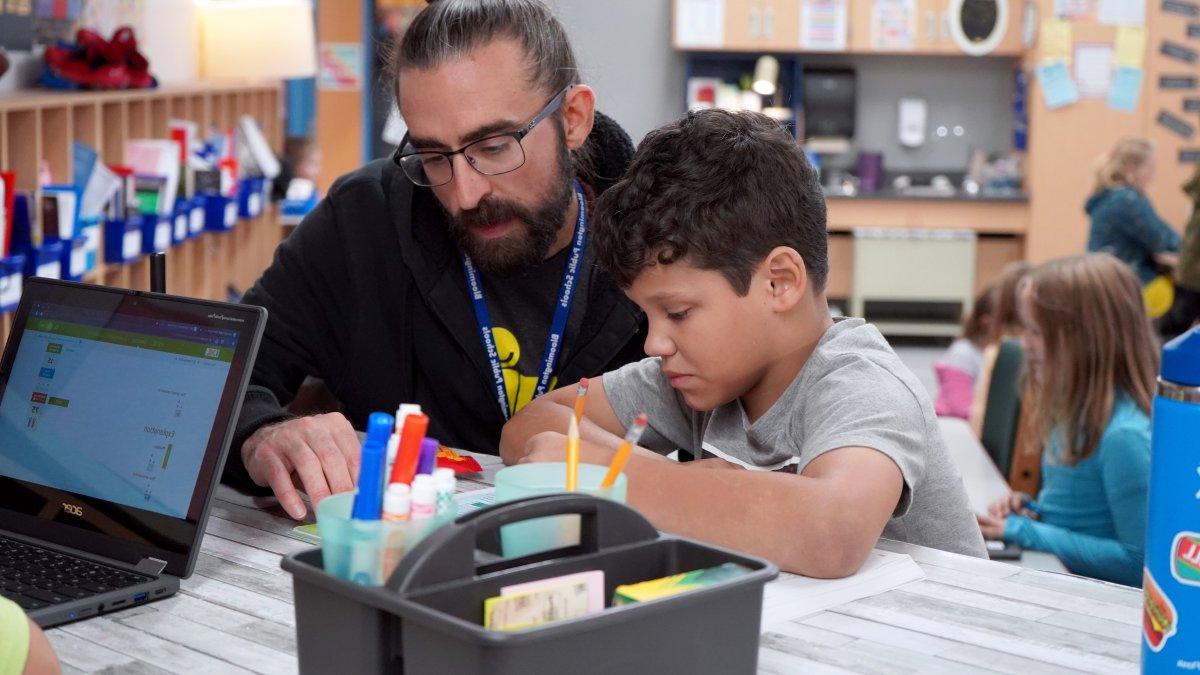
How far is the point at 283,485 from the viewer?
1.46 meters

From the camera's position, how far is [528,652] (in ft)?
2.67

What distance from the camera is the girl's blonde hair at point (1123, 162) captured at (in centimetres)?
720

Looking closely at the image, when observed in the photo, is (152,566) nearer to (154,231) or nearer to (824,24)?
(154,231)

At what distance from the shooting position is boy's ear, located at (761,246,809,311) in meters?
1.48

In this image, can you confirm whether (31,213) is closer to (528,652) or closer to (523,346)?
(523,346)

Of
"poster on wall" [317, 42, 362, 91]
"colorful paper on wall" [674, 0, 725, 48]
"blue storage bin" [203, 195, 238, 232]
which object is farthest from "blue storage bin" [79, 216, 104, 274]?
"colorful paper on wall" [674, 0, 725, 48]

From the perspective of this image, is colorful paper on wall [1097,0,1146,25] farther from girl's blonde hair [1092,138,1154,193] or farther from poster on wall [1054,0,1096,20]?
girl's blonde hair [1092,138,1154,193]

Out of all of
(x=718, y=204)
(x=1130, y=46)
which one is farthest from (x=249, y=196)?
(x=1130, y=46)

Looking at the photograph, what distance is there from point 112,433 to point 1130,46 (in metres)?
7.83

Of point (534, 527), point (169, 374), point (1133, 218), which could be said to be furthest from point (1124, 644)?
point (1133, 218)

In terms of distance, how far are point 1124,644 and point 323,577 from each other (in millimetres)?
653

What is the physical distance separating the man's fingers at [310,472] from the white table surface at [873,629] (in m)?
0.12

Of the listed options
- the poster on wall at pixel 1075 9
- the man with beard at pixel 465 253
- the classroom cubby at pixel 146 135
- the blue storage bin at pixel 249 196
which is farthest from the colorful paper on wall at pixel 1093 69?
the man with beard at pixel 465 253

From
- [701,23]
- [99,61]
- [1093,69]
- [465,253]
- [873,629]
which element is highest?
[701,23]
